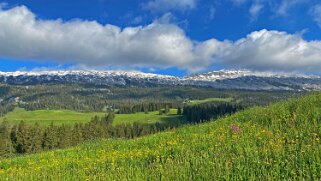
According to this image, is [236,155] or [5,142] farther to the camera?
[5,142]

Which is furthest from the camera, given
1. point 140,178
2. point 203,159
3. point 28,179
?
point 28,179

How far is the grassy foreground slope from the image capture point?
34.2ft

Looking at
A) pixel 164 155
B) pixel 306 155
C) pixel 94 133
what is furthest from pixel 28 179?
pixel 94 133

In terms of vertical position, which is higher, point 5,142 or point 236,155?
point 236,155

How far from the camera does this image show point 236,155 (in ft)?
41.6

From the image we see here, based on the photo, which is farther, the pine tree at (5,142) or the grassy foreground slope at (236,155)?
the pine tree at (5,142)

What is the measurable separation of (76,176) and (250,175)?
6450mm

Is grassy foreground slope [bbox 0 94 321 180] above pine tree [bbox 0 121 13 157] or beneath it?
above

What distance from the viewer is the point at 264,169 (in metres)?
10.1

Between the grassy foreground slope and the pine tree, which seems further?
the pine tree

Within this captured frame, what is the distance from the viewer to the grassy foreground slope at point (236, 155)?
1041cm

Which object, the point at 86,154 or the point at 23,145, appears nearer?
the point at 86,154

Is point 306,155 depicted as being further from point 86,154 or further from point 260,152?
point 86,154

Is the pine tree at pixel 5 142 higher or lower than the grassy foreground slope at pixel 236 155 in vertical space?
lower
